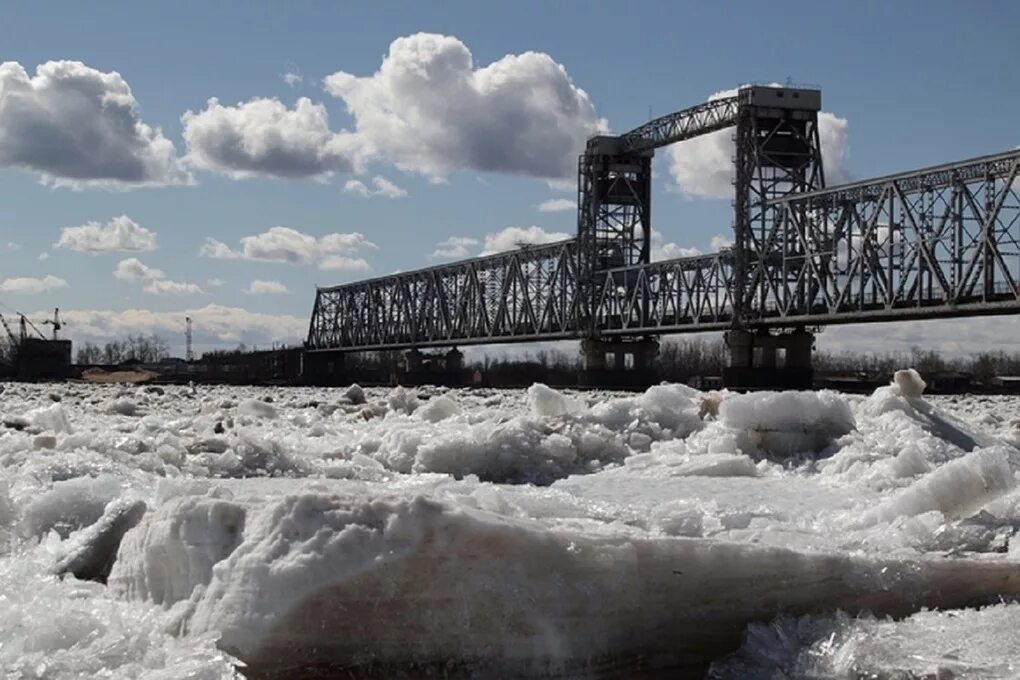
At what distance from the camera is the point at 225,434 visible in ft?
41.7

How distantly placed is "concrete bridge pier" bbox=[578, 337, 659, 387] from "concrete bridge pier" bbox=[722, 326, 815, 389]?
9.38 m

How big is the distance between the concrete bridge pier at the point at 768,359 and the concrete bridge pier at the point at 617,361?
9.38m

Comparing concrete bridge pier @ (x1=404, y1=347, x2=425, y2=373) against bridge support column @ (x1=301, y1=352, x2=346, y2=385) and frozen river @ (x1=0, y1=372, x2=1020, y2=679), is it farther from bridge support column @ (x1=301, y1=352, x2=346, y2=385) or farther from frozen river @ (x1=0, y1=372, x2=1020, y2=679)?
frozen river @ (x1=0, y1=372, x2=1020, y2=679)

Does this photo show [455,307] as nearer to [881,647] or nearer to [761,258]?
[761,258]

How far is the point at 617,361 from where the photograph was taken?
67.6 meters

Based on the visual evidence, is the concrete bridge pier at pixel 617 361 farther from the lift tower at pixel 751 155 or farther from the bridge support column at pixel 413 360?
the bridge support column at pixel 413 360

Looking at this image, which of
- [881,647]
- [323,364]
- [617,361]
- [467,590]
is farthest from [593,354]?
[467,590]

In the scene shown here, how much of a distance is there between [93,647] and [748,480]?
7073 mm

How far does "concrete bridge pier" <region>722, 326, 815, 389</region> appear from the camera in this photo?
174 ft

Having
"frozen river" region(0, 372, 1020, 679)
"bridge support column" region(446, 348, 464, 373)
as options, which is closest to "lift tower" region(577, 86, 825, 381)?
"bridge support column" region(446, 348, 464, 373)

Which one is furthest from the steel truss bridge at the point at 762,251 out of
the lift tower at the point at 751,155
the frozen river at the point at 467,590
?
the frozen river at the point at 467,590

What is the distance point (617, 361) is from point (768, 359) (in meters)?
13.4

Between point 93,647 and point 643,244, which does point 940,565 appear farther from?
point 643,244

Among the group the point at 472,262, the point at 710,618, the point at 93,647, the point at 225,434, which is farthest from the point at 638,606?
the point at 472,262
